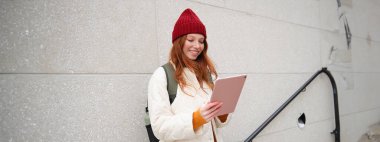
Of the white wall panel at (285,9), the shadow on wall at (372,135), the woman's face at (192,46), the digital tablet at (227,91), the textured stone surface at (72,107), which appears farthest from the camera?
the shadow on wall at (372,135)

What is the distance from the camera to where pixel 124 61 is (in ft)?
5.10

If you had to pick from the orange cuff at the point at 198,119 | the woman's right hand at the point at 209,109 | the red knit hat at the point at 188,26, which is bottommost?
the orange cuff at the point at 198,119

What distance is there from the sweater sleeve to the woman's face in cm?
20

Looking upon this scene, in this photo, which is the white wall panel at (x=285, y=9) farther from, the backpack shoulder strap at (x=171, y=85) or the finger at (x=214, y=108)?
the finger at (x=214, y=108)

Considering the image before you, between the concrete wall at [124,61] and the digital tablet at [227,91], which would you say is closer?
the digital tablet at [227,91]

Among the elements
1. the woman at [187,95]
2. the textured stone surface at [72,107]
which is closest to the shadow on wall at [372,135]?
the woman at [187,95]

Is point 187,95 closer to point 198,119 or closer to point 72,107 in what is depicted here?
point 198,119

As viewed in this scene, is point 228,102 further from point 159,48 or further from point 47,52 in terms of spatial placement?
point 47,52

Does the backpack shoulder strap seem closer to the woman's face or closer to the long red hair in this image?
the long red hair

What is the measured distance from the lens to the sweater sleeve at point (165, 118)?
1125mm

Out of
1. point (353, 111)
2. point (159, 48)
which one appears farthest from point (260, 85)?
point (353, 111)

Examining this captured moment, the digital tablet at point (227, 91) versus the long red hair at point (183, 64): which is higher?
the long red hair at point (183, 64)

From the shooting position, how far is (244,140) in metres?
2.19

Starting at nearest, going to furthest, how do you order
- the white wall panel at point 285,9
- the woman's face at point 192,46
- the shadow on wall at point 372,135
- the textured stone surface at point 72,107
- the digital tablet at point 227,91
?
1. the digital tablet at point 227,91
2. the textured stone surface at point 72,107
3. the woman's face at point 192,46
4. the white wall panel at point 285,9
5. the shadow on wall at point 372,135
